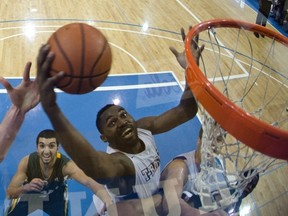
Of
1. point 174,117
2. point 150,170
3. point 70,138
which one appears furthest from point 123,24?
point 70,138

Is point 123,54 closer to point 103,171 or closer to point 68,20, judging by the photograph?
point 68,20

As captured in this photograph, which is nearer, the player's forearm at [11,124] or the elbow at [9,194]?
the player's forearm at [11,124]

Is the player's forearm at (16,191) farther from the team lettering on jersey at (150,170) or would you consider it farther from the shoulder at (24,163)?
the team lettering on jersey at (150,170)

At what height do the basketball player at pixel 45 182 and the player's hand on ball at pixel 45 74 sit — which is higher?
the player's hand on ball at pixel 45 74

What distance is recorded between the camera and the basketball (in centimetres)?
129

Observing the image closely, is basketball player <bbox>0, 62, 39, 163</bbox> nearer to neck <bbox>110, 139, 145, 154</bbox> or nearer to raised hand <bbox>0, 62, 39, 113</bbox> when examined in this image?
raised hand <bbox>0, 62, 39, 113</bbox>

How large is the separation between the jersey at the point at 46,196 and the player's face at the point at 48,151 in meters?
0.02

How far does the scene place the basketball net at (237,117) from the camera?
120 cm

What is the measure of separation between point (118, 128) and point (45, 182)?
→ 1.89 ft

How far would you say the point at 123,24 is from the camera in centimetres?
430

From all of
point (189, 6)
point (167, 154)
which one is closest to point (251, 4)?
point (189, 6)

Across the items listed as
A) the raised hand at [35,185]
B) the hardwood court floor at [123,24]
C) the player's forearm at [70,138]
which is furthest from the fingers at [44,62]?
the hardwood court floor at [123,24]

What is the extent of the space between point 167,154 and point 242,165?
0.98 meters

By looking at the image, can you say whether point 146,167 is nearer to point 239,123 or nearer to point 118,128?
point 118,128
